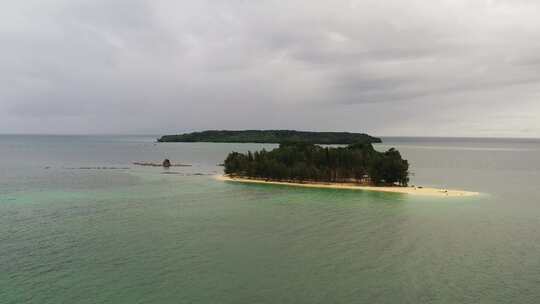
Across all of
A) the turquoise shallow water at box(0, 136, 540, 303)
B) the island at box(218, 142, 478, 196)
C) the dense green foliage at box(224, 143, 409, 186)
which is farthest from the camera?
the dense green foliage at box(224, 143, 409, 186)

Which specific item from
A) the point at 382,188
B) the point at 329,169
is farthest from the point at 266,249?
the point at 329,169

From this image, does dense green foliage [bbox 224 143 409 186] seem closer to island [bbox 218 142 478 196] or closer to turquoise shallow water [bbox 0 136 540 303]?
island [bbox 218 142 478 196]

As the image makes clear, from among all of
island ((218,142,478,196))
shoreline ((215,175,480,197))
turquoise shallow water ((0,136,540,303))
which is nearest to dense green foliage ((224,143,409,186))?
island ((218,142,478,196))

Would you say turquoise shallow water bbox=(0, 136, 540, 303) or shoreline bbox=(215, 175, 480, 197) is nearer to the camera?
turquoise shallow water bbox=(0, 136, 540, 303)

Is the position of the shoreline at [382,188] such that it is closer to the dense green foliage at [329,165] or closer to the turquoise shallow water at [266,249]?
the dense green foliage at [329,165]

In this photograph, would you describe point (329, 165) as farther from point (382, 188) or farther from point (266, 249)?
point (266, 249)

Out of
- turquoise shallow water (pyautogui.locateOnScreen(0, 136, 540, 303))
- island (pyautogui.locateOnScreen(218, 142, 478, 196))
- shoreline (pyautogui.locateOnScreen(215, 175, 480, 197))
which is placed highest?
island (pyautogui.locateOnScreen(218, 142, 478, 196))

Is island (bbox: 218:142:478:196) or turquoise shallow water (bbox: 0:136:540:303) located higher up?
island (bbox: 218:142:478:196)

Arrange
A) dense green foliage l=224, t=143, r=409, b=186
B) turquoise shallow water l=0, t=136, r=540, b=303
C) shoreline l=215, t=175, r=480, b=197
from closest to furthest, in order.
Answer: turquoise shallow water l=0, t=136, r=540, b=303 → shoreline l=215, t=175, r=480, b=197 → dense green foliage l=224, t=143, r=409, b=186
